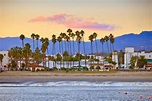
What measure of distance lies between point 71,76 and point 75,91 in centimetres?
720

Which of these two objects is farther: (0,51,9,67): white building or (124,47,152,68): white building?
(124,47,152,68): white building

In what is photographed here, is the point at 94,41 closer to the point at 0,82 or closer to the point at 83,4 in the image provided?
the point at 83,4

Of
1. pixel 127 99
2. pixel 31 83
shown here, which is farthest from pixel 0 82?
pixel 127 99

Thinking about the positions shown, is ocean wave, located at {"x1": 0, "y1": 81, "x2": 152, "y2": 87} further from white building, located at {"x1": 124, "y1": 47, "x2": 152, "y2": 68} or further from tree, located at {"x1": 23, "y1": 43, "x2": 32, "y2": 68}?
tree, located at {"x1": 23, "y1": 43, "x2": 32, "y2": 68}

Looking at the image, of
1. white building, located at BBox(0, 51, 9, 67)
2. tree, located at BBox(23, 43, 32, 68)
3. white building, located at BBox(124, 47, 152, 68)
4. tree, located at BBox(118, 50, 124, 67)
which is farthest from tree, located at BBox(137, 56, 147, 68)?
white building, located at BBox(0, 51, 9, 67)

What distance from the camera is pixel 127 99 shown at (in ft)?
71.2

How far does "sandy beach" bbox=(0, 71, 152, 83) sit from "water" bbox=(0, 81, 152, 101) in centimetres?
170

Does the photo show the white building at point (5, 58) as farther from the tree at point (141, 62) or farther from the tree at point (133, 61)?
the tree at point (141, 62)

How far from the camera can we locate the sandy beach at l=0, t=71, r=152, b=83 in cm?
3278

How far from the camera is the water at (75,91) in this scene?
73.0ft

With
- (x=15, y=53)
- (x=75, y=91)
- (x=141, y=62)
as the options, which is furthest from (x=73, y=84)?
(x=141, y=62)

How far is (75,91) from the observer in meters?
26.5

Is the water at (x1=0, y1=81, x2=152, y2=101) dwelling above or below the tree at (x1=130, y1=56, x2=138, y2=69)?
below

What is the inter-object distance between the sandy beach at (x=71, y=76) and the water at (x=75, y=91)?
1.70 m
